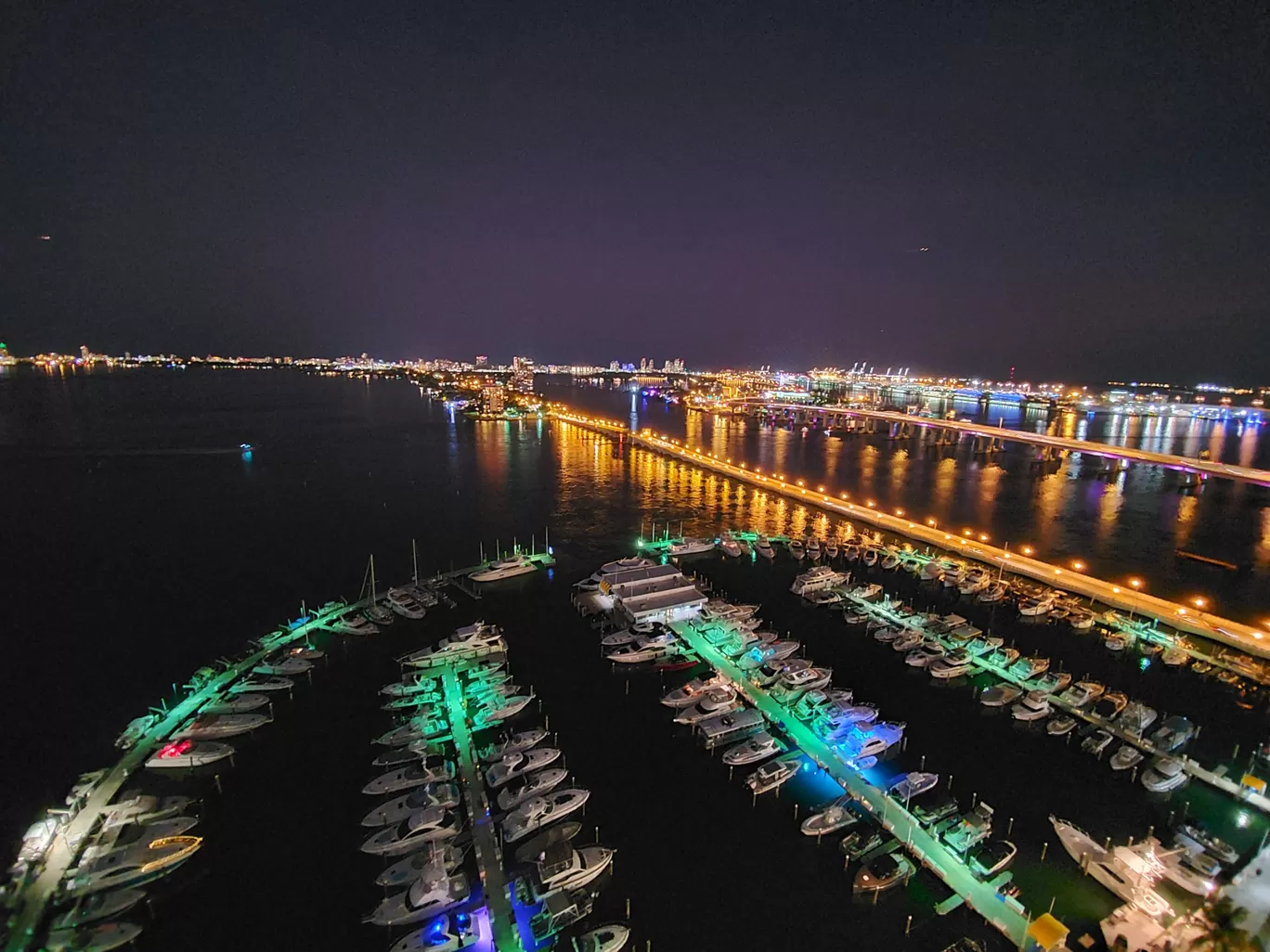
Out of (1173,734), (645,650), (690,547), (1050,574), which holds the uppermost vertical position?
(1050,574)

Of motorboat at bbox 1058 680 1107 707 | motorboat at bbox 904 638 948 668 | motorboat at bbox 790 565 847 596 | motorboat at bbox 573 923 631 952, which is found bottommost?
motorboat at bbox 573 923 631 952

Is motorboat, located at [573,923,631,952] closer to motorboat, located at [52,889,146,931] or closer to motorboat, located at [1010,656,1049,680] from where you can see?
motorboat, located at [52,889,146,931]

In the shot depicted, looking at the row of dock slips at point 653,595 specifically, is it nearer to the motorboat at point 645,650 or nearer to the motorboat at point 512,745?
the motorboat at point 645,650

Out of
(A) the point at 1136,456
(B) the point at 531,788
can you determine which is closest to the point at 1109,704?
(B) the point at 531,788

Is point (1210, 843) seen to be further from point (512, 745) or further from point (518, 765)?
point (512, 745)

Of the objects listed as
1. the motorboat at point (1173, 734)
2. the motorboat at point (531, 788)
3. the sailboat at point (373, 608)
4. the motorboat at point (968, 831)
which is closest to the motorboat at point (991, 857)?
the motorboat at point (968, 831)

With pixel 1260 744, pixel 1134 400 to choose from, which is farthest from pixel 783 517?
pixel 1134 400

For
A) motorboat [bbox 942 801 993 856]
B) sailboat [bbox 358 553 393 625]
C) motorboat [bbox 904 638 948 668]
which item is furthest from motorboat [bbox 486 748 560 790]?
motorboat [bbox 904 638 948 668]
